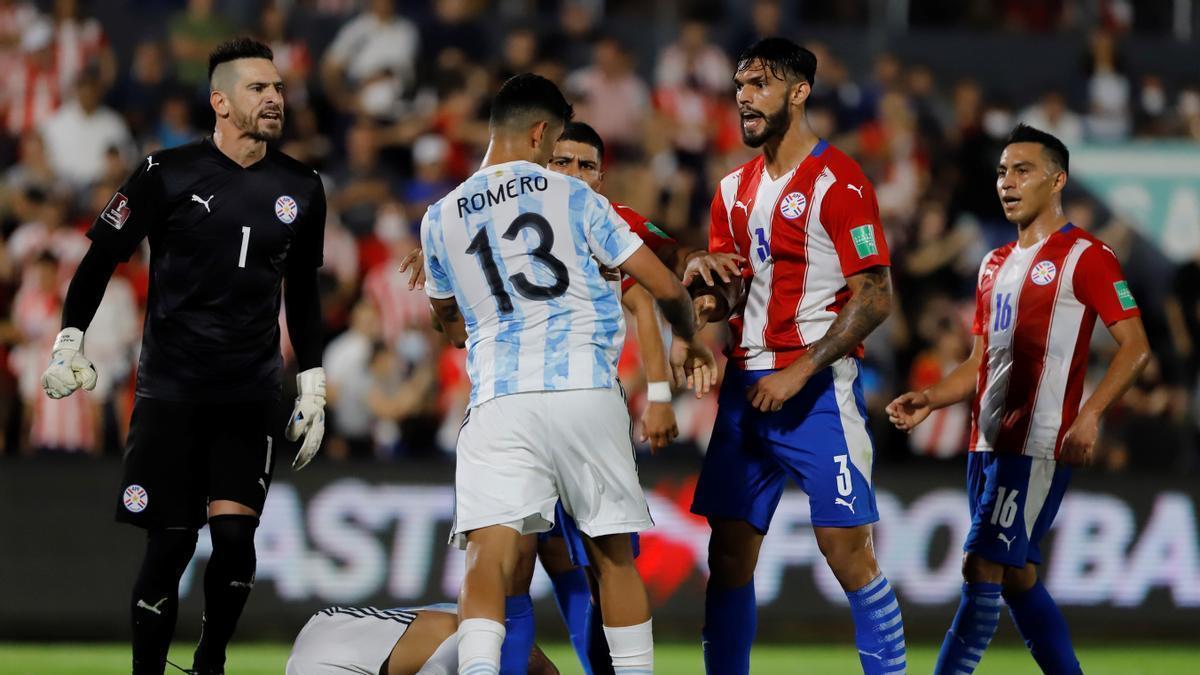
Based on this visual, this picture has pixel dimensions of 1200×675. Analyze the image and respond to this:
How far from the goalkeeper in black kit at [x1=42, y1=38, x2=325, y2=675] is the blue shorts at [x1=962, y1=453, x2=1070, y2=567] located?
330cm

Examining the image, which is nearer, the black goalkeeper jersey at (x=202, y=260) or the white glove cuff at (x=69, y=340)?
the white glove cuff at (x=69, y=340)

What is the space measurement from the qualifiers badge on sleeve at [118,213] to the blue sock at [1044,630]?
4.37m

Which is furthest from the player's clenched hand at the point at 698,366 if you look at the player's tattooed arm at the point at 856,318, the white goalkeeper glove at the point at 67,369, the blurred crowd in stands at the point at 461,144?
the blurred crowd in stands at the point at 461,144

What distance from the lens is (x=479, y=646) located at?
5758 mm

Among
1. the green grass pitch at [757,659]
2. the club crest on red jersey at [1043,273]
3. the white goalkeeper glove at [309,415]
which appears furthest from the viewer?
the green grass pitch at [757,659]

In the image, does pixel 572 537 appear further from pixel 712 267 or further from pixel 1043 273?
pixel 1043 273

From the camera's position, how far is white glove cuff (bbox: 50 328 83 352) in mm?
6781

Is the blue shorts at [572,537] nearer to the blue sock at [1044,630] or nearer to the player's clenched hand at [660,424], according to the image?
the player's clenched hand at [660,424]

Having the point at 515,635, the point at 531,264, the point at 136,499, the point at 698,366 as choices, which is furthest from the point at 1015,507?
the point at 136,499

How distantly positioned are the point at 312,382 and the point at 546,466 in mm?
1729

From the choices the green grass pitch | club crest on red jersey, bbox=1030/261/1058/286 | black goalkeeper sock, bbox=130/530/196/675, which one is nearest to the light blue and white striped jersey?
black goalkeeper sock, bbox=130/530/196/675

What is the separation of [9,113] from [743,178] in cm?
1001

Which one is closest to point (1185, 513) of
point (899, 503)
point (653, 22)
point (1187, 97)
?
point (899, 503)

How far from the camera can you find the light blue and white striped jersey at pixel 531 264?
5977mm
